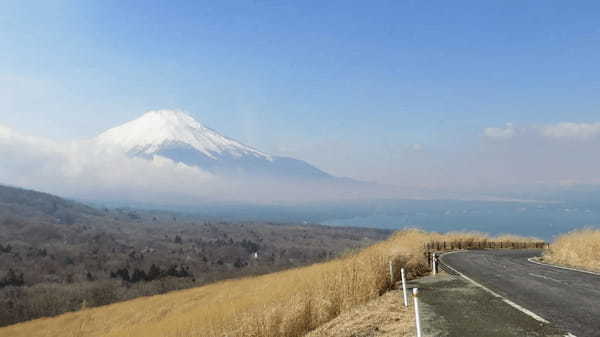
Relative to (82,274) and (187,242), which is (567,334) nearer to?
(82,274)

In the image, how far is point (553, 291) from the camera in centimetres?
1337

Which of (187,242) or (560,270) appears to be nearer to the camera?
(560,270)

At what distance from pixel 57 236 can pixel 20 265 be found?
62.8 m

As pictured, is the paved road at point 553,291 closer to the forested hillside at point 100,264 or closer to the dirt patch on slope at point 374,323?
the dirt patch on slope at point 374,323

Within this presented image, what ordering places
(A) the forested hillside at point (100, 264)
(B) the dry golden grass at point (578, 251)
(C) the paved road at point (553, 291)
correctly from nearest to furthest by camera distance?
(C) the paved road at point (553, 291) → (B) the dry golden grass at point (578, 251) → (A) the forested hillside at point (100, 264)

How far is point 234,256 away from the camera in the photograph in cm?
15375

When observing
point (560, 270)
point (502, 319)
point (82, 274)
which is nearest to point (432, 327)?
point (502, 319)

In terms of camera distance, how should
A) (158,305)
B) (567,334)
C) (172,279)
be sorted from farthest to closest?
1. (172,279)
2. (158,305)
3. (567,334)

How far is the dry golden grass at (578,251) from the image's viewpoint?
21047mm

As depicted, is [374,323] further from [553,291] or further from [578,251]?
[578,251]

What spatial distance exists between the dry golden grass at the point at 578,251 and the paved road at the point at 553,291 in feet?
8.31

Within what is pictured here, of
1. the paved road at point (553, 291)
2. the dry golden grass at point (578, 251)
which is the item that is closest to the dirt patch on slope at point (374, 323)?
the paved road at point (553, 291)

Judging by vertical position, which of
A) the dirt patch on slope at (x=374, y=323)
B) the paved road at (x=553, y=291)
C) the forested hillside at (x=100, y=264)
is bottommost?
the forested hillside at (x=100, y=264)

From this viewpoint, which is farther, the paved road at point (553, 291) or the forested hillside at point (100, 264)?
the forested hillside at point (100, 264)
